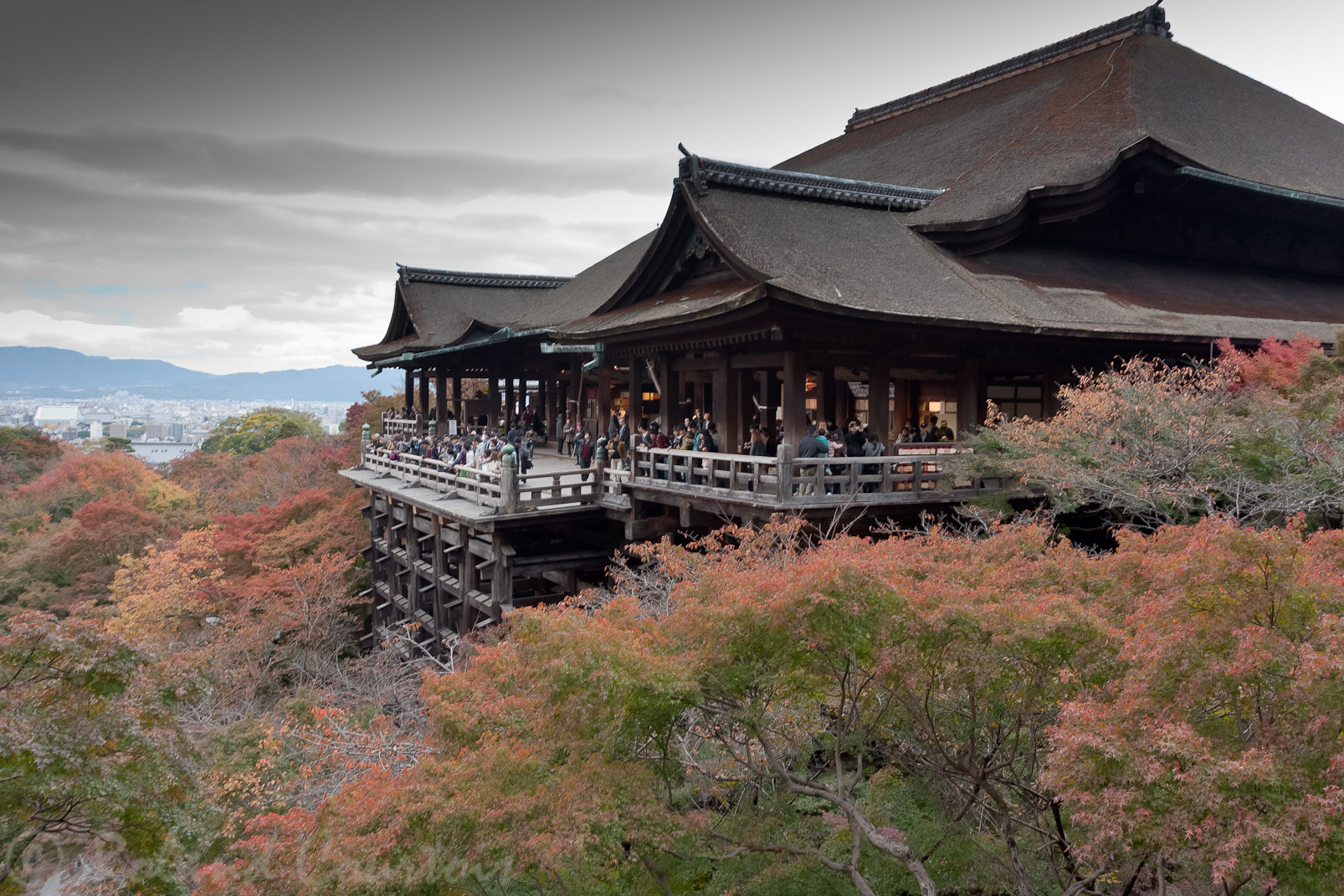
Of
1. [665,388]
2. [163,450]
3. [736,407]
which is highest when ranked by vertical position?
[665,388]

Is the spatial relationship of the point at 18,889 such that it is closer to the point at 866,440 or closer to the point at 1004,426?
the point at 866,440

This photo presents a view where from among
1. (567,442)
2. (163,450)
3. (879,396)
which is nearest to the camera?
(879,396)

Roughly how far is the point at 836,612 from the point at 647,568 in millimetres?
8899

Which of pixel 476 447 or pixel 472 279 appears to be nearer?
pixel 476 447

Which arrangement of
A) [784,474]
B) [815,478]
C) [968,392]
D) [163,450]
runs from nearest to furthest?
[784,474], [815,478], [968,392], [163,450]

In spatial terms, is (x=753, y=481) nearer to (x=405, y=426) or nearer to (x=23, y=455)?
(x=405, y=426)

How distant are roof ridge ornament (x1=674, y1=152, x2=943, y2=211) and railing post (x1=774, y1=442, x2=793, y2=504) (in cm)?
570

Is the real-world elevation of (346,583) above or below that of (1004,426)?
below

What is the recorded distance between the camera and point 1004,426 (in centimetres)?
1236

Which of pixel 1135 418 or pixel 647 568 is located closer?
pixel 1135 418

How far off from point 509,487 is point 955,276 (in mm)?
8712

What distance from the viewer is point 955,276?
1495 cm

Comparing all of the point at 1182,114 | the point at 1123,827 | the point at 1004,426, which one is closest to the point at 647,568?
the point at 1004,426

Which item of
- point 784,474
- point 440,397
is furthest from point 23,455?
point 784,474
